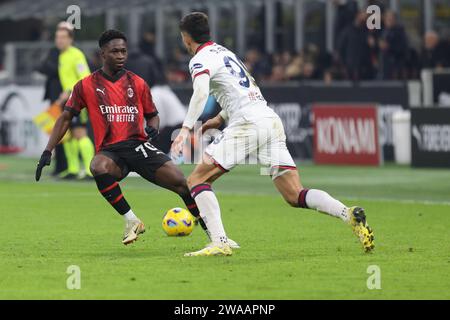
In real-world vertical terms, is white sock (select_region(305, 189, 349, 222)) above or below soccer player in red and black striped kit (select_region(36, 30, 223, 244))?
→ below

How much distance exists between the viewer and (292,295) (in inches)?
365

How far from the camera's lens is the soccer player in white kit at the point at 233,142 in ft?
37.2

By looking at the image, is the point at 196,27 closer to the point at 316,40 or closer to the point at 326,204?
the point at 326,204

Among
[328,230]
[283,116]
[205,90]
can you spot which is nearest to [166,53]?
[283,116]

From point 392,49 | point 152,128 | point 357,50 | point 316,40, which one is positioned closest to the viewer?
point 152,128

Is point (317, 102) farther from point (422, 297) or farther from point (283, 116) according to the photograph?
point (422, 297)

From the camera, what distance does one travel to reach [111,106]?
488 inches

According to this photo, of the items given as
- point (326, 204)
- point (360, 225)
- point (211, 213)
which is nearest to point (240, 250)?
point (211, 213)

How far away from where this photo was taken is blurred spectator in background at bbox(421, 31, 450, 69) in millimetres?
25453

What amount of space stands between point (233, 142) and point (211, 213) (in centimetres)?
64

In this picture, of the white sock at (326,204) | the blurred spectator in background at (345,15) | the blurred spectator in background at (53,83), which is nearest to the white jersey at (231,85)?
the white sock at (326,204)

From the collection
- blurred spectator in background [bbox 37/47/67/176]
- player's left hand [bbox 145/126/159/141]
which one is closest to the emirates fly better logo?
player's left hand [bbox 145/126/159/141]

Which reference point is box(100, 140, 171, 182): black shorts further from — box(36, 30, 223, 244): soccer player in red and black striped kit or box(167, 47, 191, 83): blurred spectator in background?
box(167, 47, 191, 83): blurred spectator in background

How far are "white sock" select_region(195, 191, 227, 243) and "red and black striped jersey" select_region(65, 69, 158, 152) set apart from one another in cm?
133
